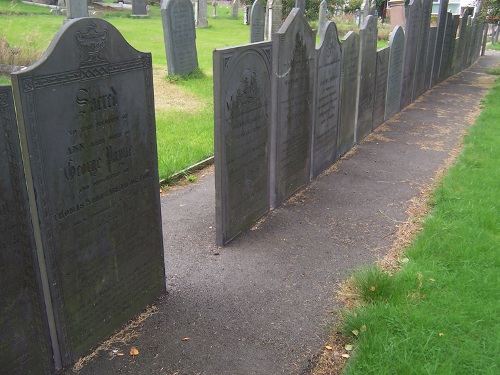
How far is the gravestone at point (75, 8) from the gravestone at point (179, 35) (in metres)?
3.20

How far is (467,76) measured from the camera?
16562 millimetres

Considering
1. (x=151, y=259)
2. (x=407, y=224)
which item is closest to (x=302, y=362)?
(x=151, y=259)

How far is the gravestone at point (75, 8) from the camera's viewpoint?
814cm

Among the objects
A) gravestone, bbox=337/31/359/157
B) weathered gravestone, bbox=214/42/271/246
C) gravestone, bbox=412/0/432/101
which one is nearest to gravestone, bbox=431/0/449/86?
gravestone, bbox=412/0/432/101

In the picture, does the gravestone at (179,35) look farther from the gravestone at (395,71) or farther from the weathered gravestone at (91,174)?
the weathered gravestone at (91,174)

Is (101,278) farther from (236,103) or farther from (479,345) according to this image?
(479,345)

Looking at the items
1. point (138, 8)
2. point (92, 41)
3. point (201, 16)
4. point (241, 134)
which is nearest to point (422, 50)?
point (241, 134)

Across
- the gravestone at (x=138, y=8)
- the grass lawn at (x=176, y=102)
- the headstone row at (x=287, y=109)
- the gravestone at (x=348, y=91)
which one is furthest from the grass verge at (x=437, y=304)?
the gravestone at (x=138, y=8)

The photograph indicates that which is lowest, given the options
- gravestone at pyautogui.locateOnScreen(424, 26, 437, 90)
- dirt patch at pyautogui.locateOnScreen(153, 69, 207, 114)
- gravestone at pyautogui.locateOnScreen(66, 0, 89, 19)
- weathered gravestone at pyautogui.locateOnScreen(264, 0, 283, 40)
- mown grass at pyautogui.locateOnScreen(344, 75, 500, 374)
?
dirt patch at pyautogui.locateOnScreen(153, 69, 207, 114)

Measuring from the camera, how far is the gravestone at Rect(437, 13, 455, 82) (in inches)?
555

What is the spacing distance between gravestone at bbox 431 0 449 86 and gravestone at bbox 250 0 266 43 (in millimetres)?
4777

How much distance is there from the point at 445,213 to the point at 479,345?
221 centimetres

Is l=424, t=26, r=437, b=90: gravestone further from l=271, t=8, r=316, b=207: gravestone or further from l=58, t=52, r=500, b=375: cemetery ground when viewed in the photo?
l=271, t=8, r=316, b=207: gravestone

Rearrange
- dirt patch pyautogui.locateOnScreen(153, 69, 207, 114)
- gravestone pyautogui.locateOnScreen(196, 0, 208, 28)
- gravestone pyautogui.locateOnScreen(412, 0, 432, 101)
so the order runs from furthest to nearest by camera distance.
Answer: gravestone pyautogui.locateOnScreen(196, 0, 208, 28), gravestone pyautogui.locateOnScreen(412, 0, 432, 101), dirt patch pyautogui.locateOnScreen(153, 69, 207, 114)
